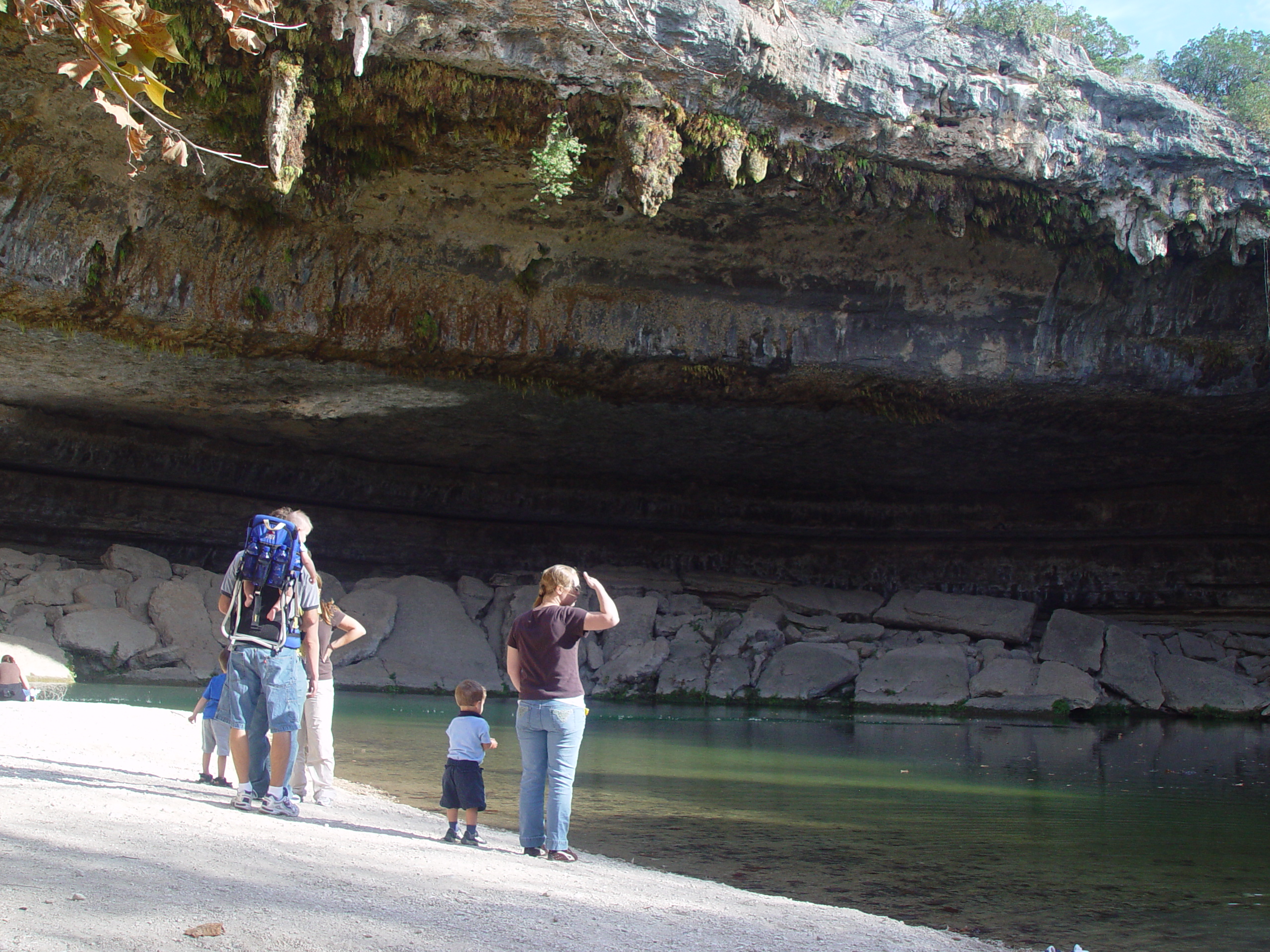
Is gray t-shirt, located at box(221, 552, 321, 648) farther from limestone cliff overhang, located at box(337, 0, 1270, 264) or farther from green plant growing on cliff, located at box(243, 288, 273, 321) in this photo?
green plant growing on cliff, located at box(243, 288, 273, 321)

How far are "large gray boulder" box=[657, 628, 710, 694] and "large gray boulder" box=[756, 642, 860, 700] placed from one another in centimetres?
84

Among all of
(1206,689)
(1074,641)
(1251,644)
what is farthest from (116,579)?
(1251,644)

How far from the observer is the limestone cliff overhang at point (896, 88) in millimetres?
7062

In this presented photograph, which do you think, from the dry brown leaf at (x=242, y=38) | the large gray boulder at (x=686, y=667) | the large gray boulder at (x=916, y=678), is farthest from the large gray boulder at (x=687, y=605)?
the dry brown leaf at (x=242, y=38)

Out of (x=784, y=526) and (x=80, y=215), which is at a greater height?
(x=80, y=215)

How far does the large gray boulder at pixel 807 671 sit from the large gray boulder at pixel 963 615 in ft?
5.63

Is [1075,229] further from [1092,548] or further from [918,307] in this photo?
[1092,548]

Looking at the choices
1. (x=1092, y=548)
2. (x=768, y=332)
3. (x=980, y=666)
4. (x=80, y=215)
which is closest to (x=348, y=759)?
(x=80, y=215)

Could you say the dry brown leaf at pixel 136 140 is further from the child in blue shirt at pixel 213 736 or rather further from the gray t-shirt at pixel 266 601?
the child in blue shirt at pixel 213 736

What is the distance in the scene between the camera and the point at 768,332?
34.6 feet

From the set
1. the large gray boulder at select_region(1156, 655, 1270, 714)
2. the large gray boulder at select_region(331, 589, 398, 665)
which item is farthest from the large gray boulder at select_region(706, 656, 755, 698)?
the large gray boulder at select_region(1156, 655, 1270, 714)

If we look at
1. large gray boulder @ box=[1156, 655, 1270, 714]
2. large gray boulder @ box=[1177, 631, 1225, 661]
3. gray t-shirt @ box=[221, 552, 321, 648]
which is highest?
gray t-shirt @ box=[221, 552, 321, 648]

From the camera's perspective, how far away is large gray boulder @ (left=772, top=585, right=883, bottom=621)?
15531 mm

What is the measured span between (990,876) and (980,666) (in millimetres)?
9897
